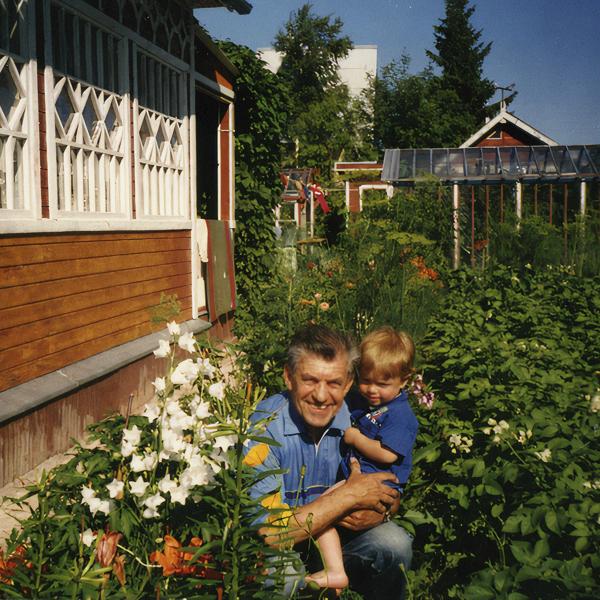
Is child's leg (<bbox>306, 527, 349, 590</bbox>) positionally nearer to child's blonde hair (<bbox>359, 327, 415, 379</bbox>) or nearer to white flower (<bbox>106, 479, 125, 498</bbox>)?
child's blonde hair (<bbox>359, 327, 415, 379</bbox>)

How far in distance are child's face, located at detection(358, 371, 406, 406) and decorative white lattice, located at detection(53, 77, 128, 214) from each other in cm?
296

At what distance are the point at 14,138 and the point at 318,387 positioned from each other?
2.92m

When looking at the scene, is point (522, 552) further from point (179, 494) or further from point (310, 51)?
point (310, 51)

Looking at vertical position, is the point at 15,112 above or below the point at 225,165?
below

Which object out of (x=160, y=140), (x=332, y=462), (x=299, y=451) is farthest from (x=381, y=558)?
(x=160, y=140)

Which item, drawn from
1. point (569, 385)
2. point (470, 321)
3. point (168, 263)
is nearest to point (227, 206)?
point (168, 263)

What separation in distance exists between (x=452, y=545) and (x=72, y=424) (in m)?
2.88

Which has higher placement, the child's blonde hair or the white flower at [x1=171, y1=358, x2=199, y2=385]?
the white flower at [x1=171, y1=358, x2=199, y2=385]

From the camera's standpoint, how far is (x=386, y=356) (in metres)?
3.11

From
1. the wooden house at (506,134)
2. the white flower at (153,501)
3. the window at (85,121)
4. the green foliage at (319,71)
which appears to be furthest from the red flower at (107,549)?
the green foliage at (319,71)

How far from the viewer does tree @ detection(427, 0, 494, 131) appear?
183 ft

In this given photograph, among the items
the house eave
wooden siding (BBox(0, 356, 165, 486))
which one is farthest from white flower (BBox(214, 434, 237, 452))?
the house eave

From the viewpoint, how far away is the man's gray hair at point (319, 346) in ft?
8.73

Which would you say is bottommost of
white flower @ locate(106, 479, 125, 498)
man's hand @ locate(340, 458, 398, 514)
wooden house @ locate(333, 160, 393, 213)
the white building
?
man's hand @ locate(340, 458, 398, 514)
